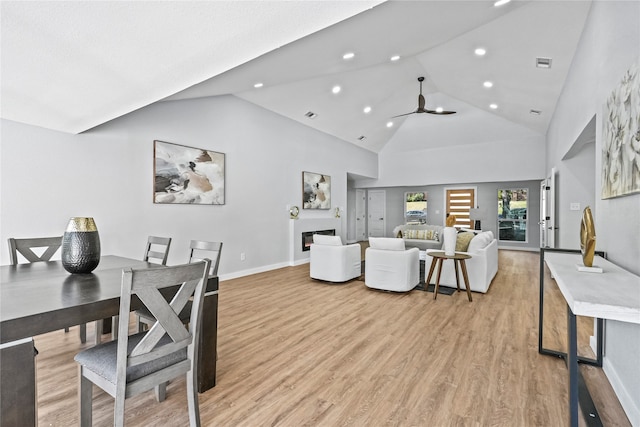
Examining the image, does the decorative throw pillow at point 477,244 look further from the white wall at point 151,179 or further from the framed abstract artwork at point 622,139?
the white wall at point 151,179

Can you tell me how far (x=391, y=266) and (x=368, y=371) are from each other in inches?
92.6

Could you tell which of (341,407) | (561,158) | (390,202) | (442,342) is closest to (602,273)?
(442,342)

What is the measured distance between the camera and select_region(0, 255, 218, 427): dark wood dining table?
4.03 feet

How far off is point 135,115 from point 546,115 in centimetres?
765

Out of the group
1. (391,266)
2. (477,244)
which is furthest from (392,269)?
(477,244)

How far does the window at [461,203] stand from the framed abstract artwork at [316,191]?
4901 millimetres

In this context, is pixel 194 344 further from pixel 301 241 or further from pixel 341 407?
pixel 301 241

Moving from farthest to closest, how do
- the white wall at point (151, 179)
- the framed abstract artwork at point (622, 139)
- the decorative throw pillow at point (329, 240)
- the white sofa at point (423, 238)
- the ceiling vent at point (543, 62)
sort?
the white sofa at point (423, 238) < the decorative throw pillow at point (329, 240) < the ceiling vent at point (543, 62) < the white wall at point (151, 179) < the framed abstract artwork at point (622, 139)

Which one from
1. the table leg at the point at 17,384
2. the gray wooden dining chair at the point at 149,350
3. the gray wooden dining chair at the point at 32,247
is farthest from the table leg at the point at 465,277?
the table leg at the point at 17,384

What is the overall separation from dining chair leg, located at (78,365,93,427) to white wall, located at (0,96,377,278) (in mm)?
2694

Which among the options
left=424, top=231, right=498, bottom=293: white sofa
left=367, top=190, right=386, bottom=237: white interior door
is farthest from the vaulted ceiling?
left=367, top=190, right=386, bottom=237: white interior door

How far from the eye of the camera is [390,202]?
1198 cm

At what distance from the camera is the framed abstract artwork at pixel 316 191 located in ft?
24.1

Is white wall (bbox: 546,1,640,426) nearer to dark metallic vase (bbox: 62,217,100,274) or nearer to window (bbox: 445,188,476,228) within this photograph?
dark metallic vase (bbox: 62,217,100,274)
